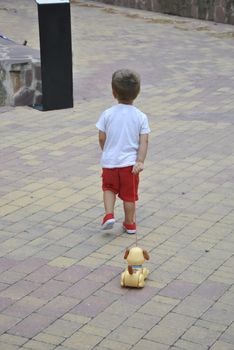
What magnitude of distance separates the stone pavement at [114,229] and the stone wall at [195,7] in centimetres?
744

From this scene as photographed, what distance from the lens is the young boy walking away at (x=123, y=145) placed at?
578 cm

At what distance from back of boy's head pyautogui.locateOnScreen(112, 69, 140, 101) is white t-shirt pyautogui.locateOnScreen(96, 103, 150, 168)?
16 cm

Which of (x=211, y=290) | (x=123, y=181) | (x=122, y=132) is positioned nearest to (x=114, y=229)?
(x=123, y=181)

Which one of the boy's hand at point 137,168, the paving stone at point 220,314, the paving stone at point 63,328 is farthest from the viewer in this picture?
the boy's hand at point 137,168

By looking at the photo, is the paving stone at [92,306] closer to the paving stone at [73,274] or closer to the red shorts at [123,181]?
the paving stone at [73,274]

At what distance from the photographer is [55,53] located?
10250 millimetres

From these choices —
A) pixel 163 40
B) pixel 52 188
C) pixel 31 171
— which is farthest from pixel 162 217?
pixel 163 40

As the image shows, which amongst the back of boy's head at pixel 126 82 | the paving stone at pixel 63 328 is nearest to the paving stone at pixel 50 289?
the paving stone at pixel 63 328

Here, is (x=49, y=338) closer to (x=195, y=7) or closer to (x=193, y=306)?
(x=193, y=306)

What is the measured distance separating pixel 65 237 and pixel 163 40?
36.7ft

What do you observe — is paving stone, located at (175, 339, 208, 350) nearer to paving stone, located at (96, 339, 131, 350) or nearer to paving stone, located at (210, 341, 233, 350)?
paving stone, located at (210, 341, 233, 350)

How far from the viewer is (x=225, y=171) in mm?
7602

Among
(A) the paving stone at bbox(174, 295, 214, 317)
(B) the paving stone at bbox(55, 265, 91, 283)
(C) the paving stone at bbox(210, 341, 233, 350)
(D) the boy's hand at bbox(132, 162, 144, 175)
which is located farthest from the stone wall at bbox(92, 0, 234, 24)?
(C) the paving stone at bbox(210, 341, 233, 350)

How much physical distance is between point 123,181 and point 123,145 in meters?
0.28
